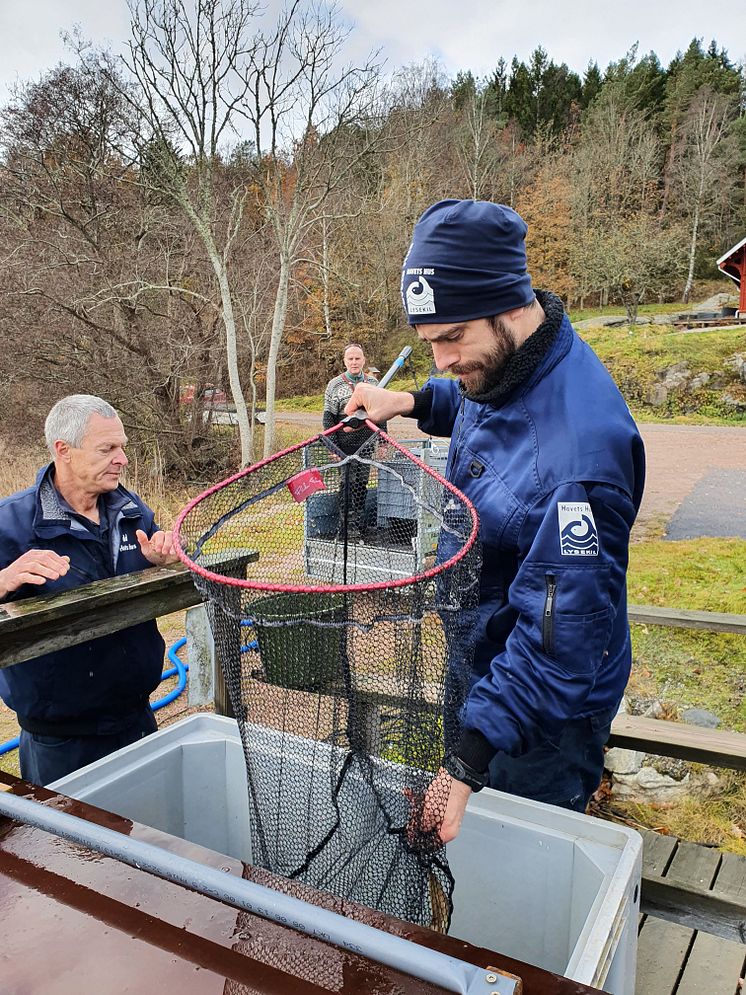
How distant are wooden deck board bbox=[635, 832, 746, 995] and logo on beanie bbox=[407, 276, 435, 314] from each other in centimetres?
208

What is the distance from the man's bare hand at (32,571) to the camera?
2.03 m

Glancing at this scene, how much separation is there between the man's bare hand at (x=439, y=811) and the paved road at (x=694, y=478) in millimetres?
7737

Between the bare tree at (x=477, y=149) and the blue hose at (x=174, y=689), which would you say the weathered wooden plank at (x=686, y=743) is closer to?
the blue hose at (x=174, y=689)

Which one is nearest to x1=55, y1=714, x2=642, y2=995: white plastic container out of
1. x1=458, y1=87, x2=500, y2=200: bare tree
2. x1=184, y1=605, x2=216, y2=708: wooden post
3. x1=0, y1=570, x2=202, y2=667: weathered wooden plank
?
x1=0, y1=570, x2=202, y2=667: weathered wooden plank

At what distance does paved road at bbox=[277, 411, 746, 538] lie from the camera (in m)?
9.28

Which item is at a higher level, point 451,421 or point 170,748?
point 451,421

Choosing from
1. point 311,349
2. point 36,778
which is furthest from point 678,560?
point 311,349

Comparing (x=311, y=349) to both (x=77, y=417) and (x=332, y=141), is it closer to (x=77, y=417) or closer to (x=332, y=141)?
(x=332, y=141)

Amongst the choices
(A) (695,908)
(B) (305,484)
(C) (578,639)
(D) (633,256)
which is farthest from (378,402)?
(D) (633,256)

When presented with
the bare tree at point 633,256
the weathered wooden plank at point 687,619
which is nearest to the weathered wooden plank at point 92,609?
the weathered wooden plank at point 687,619

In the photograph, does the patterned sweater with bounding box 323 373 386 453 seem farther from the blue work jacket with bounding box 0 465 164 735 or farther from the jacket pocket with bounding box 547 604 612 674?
the jacket pocket with bounding box 547 604 612 674

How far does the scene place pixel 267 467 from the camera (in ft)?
6.06

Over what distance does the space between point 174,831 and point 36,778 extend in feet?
2.77

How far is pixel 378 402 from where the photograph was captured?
1963 mm
